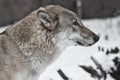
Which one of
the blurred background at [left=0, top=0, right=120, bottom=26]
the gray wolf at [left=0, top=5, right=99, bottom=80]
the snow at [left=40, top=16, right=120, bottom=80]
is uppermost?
the gray wolf at [left=0, top=5, right=99, bottom=80]

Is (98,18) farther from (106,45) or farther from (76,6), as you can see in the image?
(106,45)

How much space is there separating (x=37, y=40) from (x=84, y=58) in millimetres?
4184

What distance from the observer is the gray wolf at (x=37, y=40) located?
748 centimetres

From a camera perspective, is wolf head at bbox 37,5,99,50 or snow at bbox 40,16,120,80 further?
snow at bbox 40,16,120,80

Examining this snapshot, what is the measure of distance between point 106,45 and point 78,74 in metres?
3.81

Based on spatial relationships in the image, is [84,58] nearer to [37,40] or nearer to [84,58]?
[84,58]

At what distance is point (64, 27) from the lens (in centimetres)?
780

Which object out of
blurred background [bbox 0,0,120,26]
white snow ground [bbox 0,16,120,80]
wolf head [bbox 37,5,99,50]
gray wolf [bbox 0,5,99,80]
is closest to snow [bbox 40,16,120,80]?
white snow ground [bbox 0,16,120,80]

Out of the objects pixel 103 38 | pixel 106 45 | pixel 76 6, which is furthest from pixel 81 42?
pixel 76 6

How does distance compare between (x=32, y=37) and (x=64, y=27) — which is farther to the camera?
(x=64, y=27)

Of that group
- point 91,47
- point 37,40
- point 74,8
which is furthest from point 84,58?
point 74,8

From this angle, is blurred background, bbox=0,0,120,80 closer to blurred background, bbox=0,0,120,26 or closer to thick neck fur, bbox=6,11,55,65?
blurred background, bbox=0,0,120,26

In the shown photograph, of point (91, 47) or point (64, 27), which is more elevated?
point (64, 27)

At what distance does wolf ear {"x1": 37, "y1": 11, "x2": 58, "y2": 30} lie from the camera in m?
7.53
